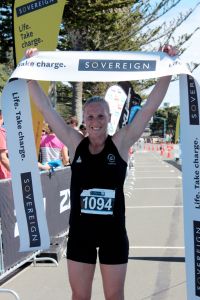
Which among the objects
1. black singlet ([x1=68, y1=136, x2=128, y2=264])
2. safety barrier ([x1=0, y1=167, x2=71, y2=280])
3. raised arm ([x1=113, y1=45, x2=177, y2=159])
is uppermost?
raised arm ([x1=113, y1=45, x2=177, y2=159])

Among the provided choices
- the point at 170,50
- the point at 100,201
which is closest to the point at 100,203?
the point at 100,201

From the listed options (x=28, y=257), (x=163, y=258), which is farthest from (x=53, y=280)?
(x=163, y=258)

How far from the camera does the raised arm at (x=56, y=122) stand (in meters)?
3.67

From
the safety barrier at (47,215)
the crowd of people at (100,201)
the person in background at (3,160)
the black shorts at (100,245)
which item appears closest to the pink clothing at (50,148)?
the safety barrier at (47,215)

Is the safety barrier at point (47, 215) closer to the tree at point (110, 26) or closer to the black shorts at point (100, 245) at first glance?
the black shorts at point (100, 245)

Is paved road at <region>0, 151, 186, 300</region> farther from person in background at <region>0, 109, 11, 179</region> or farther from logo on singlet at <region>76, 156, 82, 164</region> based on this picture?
logo on singlet at <region>76, 156, 82, 164</region>

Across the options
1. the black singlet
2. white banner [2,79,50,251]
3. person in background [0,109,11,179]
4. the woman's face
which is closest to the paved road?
person in background [0,109,11,179]

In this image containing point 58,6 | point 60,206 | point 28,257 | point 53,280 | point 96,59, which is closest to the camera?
point 96,59

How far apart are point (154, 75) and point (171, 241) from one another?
515 cm

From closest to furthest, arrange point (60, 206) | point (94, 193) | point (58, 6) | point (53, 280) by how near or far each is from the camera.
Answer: point (94, 193)
point (53, 280)
point (58, 6)
point (60, 206)

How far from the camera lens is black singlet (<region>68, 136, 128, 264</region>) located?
3.48 m

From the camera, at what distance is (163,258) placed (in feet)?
23.8

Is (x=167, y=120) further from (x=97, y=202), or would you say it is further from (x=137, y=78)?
(x=97, y=202)

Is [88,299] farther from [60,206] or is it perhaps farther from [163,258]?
[60,206]
